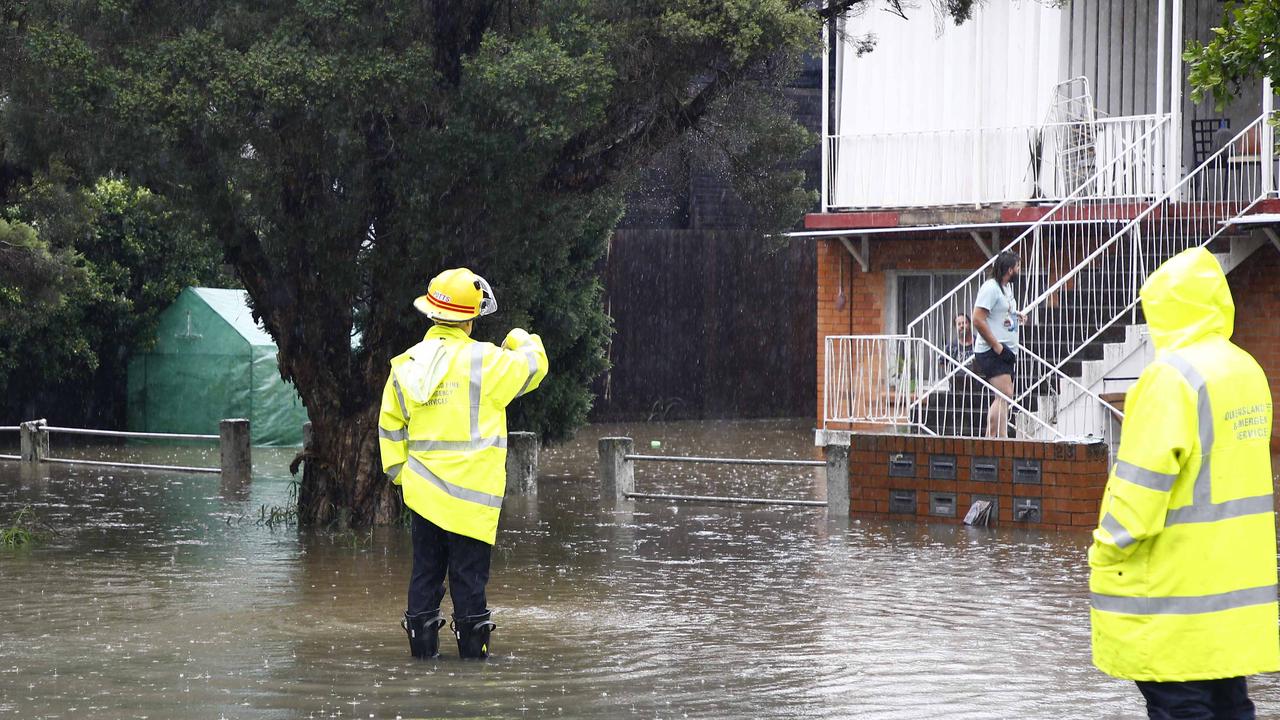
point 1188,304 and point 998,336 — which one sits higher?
point 1188,304

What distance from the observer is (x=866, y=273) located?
816 inches

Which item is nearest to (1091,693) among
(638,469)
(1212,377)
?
(1212,377)

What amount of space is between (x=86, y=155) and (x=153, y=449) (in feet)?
36.6

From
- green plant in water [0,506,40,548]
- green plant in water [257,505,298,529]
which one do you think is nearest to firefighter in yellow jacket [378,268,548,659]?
green plant in water [0,506,40,548]

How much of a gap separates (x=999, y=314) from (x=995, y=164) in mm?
5477

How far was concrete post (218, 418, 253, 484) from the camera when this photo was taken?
17.8 m

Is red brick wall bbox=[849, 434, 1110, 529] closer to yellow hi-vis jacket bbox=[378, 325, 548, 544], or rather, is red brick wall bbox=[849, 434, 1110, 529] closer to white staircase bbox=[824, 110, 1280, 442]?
white staircase bbox=[824, 110, 1280, 442]

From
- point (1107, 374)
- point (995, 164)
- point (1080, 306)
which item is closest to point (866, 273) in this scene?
point (995, 164)

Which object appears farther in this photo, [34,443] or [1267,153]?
[34,443]

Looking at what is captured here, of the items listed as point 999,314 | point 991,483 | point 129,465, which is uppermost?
point 999,314

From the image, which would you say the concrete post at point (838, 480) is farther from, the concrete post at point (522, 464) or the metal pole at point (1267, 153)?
the metal pole at point (1267, 153)

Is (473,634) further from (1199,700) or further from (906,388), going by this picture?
(906,388)

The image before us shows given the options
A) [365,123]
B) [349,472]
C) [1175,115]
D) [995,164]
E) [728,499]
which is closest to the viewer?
[365,123]

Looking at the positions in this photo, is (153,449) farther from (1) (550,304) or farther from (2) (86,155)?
→ (2) (86,155)
